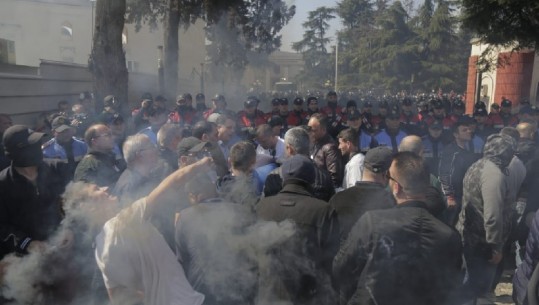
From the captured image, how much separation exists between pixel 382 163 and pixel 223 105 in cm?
594

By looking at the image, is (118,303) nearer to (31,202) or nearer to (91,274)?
(91,274)

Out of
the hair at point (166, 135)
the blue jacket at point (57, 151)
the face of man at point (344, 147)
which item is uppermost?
the hair at point (166, 135)

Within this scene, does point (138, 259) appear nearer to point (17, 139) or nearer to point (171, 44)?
point (17, 139)

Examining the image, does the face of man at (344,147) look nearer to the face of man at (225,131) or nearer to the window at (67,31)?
the face of man at (225,131)

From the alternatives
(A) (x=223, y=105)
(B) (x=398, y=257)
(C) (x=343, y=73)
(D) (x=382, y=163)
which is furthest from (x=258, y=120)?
(C) (x=343, y=73)

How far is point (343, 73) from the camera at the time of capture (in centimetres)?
4841

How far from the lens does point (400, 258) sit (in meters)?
2.43

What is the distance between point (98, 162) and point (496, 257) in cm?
332

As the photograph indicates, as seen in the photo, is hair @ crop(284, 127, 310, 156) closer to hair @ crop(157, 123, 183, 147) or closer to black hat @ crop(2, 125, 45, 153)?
hair @ crop(157, 123, 183, 147)

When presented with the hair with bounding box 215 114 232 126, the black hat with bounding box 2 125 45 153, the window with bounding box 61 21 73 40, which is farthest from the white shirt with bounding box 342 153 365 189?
the window with bounding box 61 21 73 40

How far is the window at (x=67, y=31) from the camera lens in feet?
103

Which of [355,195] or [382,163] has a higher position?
[382,163]

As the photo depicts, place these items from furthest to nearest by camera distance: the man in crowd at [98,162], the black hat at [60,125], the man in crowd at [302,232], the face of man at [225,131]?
the face of man at [225,131] → the black hat at [60,125] → the man in crowd at [98,162] → the man in crowd at [302,232]

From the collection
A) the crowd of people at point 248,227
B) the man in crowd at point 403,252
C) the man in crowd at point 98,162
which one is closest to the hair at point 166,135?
the crowd of people at point 248,227
